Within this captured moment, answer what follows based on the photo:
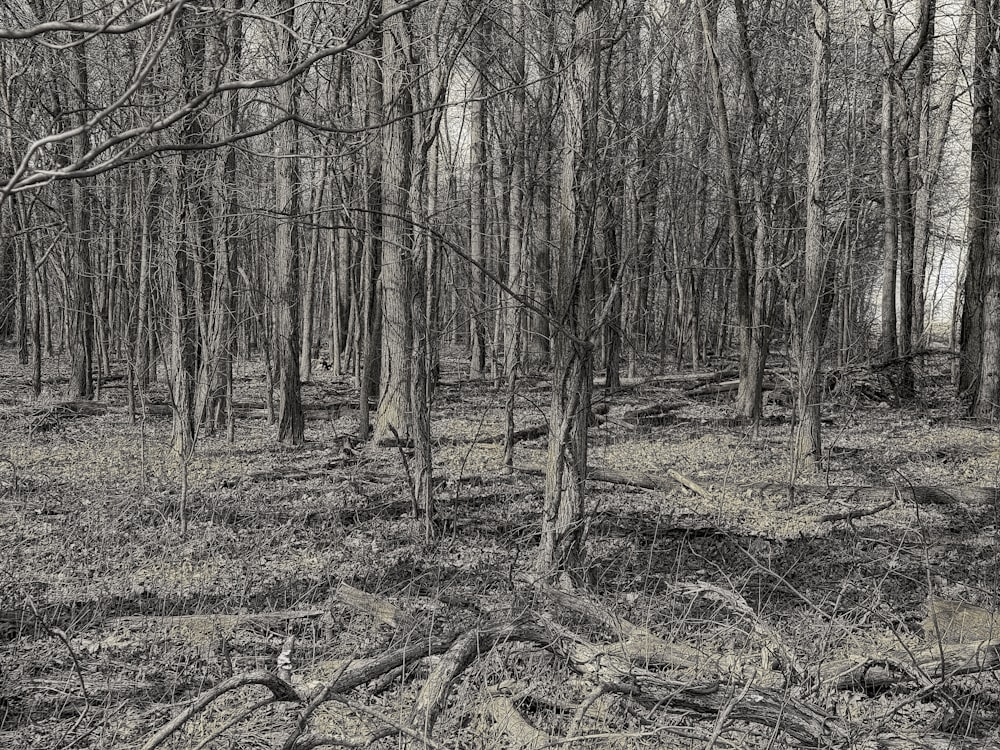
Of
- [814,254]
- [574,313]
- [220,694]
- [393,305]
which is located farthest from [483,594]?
[393,305]

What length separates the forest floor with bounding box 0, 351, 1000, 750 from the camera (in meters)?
3.72

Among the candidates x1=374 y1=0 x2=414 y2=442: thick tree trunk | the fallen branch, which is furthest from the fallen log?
the fallen branch

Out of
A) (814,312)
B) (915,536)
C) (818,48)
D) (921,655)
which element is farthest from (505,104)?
(921,655)

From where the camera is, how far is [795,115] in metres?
13.7

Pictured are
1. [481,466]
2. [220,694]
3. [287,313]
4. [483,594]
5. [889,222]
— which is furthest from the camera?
[889,222]

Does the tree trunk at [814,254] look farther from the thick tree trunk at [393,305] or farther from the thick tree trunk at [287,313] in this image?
the thick tree trunk at [287,313]

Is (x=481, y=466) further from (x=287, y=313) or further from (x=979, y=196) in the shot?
(x=979, y=196)

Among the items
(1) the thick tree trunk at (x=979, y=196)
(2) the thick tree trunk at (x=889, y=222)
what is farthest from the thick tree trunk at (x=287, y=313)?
(1) the thick tree trunk at (x=979, y=196)

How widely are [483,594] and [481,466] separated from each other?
15.5ft

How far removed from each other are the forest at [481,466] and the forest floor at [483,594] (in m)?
0.03

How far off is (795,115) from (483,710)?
40.6 feet

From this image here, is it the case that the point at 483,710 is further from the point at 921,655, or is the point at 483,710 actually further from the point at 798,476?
the point at 798,476

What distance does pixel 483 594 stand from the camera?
18.7 feet

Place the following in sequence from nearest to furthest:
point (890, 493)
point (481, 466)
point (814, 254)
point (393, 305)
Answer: point (890, 493), point (814, 254), point (481, 466), point (393, 305)
